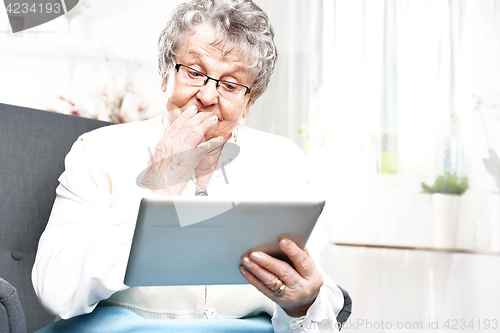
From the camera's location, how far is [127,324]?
86 centimetres

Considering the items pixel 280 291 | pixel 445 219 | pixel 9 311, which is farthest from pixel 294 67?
pixel 9 311

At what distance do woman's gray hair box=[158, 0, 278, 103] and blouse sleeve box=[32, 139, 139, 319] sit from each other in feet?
1.46

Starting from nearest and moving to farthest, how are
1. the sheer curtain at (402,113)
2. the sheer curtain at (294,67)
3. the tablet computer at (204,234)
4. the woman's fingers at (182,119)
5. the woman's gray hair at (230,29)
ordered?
1. the tablet computer at (204,234)
2. the woman's fingers at (182,119)
3. the woman's gray hair at (230,29)
4. the sheer curtain at (402,113)
5. the sheer curtain at (294,67)

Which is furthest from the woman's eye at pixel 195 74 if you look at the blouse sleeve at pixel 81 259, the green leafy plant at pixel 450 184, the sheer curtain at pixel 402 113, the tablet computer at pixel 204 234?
the green leafy plant at pixel 450 184

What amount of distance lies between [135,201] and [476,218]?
189 cm

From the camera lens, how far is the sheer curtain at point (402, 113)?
86.3 inches

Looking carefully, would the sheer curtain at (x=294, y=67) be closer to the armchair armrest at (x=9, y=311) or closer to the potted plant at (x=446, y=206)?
the potted plant at (x=446, y=206)

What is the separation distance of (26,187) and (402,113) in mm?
1866

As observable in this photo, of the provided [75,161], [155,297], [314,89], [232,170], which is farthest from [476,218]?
[75,161]

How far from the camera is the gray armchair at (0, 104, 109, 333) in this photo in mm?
1104

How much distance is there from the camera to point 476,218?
A: 7.26ft

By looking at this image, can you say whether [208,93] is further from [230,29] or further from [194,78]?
[230,29]

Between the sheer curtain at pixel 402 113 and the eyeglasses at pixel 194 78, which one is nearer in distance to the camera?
the eyeglasses at pixel 194 78

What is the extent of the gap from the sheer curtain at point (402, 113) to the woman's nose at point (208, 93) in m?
1.49
